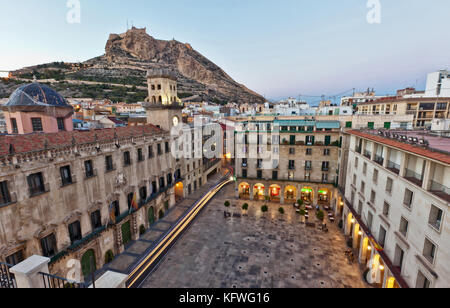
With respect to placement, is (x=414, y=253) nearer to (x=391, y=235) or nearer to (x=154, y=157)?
(x=391, y=235)

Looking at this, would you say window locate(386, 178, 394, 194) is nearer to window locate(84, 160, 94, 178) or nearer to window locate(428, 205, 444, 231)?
window locate(428, 205, 444, 231)

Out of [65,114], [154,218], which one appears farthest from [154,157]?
[65,114]

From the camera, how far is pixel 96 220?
24.8 meters

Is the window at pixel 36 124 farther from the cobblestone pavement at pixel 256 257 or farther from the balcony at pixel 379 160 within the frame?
the balcony at pixel 379 160

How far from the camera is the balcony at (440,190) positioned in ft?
44.3

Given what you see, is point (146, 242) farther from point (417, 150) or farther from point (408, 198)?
point (417, 150)

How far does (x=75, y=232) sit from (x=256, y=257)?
2048 centimetres

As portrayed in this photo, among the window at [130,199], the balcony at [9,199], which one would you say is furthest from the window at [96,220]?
the balcony at [9,199]

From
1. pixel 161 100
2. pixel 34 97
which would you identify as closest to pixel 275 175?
pixel 161 100

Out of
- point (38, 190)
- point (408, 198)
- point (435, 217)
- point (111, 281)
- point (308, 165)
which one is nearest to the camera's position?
point (111, 281)

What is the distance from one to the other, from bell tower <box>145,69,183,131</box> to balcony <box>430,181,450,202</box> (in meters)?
34.8
